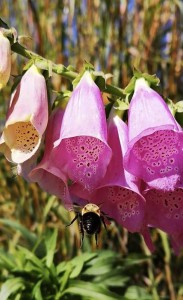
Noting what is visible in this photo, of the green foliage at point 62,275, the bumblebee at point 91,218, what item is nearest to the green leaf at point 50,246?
the green foliage at point 62,275

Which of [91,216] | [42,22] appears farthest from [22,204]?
[91,216]

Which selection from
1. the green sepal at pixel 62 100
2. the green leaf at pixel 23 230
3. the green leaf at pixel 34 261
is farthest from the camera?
the green leaf at pixel 23 230

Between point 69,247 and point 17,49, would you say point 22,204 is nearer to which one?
point 69,247

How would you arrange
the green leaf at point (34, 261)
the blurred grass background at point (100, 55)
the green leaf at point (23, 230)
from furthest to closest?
the blurred grass background at point (100, 55) < the green leaf at point (23, 230) < the green leaf at point (34, 261)

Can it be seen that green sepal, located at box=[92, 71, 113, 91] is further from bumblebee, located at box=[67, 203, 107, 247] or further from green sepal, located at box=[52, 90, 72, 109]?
bumblebee, located at box=[67, 203, 107, 247]

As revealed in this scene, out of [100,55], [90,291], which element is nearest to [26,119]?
[90,291]

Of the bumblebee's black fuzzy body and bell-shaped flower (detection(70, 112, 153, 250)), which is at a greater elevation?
bell-shaped flower (detection(70, 112, 153, 250))

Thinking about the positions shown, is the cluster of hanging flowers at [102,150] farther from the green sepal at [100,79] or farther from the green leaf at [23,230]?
the green leaf at [23,230]

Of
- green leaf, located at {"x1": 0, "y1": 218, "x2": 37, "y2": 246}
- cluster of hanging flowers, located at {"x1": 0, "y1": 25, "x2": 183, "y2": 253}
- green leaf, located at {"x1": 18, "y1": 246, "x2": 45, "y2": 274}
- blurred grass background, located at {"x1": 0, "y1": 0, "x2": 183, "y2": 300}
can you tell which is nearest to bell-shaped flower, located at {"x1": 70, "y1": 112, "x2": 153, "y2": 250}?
cluster of hanging flowers, located at {"x1": 0, "y1": 25, "x2": 183, "y2": 253}
